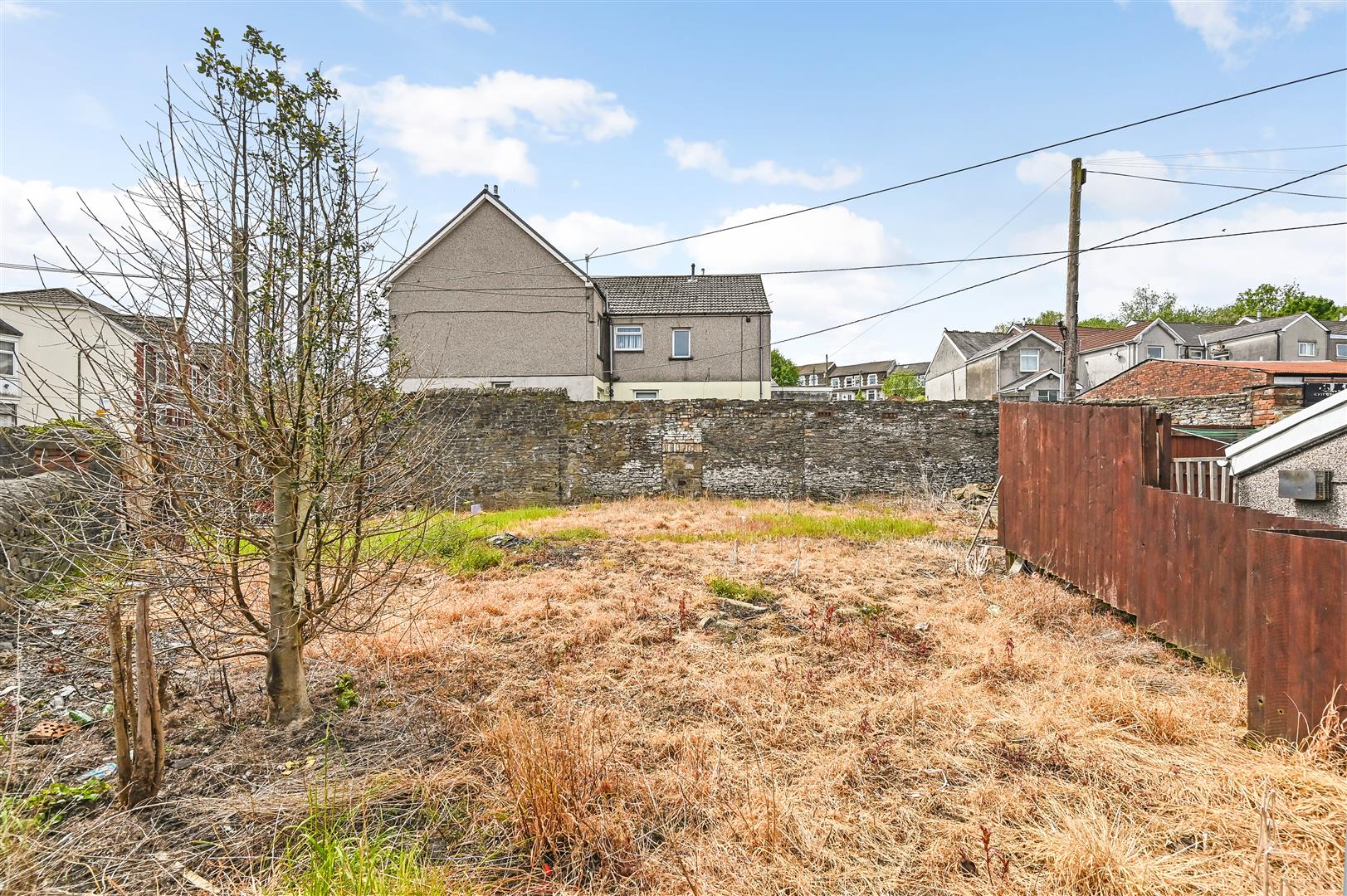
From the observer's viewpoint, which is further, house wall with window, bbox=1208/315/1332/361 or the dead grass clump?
house wall with window, bbox=1208/315/1332/361

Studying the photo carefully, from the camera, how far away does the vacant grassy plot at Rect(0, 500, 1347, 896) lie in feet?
7.88

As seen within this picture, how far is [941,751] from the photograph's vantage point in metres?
3.42

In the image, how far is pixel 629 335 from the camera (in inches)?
935

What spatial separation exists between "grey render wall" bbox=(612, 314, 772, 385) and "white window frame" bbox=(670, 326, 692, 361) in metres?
0.07

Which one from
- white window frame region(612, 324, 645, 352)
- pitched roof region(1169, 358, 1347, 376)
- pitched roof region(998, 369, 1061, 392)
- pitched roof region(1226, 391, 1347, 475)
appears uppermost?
white window frame region(612, 324, 645, 352)

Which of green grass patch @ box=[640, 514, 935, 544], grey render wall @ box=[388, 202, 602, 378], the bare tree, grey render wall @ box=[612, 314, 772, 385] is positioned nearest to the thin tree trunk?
the bare tree

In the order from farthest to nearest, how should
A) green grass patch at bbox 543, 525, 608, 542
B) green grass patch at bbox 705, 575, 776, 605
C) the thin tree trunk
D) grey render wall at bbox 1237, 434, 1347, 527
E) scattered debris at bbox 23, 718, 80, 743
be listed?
green grass patch at bbox 543, 525, 608, 542 < green grass patch at bbox 705, 575, 776, 605 < grey render wall at bbox 1237, 434, 1347, 527 < scattered debris at bbox 23, 718, 80, 743 < the thin tree trunk

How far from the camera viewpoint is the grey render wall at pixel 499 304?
20688 millimetres

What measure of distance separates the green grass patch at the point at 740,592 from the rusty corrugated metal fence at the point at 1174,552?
10.1 ft

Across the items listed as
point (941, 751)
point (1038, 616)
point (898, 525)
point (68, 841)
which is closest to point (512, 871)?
point (68, 841)

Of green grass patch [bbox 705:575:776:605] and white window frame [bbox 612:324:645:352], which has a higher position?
white window frame [bbox 612:324:645:352]

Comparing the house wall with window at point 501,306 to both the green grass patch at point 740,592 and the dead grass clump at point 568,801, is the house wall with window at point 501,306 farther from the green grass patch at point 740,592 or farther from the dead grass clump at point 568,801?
the dead grass clump at point 568,801

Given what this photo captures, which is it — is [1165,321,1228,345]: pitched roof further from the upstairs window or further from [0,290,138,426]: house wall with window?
[0,290,138,426]: house wall with window

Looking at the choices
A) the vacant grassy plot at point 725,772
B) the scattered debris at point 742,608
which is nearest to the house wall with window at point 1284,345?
the scattered debris at point 742,608
